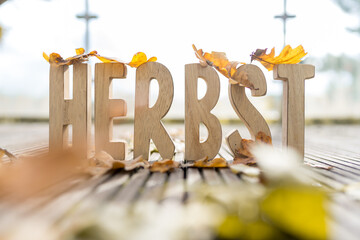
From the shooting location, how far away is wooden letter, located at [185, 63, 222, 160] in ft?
3.88

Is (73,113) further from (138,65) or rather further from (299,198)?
(299,198)

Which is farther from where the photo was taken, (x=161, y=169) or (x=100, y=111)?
(x=100, y=111)

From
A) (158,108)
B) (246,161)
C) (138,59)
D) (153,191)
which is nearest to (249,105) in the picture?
(246,161)

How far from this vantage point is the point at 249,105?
3.92ft

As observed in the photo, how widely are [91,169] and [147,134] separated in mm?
329

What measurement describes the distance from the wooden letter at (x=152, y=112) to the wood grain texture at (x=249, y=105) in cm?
27

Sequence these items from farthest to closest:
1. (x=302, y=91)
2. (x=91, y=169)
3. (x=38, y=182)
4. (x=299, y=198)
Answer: (x=302, y=91)
(x=91, y=169)
(x=38, y=182)
(x=299, y=198)

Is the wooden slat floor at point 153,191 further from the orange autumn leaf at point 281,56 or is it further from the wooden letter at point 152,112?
the orange autumn leaf at point 281,56

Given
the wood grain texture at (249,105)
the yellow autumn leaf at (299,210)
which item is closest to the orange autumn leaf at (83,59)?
the wood grain texture at (249,105)

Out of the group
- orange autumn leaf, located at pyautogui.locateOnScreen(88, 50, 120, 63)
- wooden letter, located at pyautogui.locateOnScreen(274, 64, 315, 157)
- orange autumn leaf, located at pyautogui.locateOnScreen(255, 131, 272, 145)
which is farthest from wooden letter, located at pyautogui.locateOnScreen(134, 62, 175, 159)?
wooden letter, located at pyautogui.locateOnScreen(274, 64, 315, 157)

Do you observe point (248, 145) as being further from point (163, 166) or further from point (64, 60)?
point (64, 60)

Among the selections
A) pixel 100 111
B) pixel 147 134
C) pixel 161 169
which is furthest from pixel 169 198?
pixel 100 111

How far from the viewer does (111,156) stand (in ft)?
3.87

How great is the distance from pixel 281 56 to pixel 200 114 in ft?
1.43
